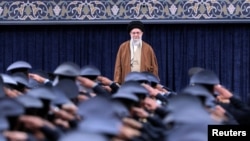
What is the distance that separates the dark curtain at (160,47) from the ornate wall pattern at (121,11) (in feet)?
0.92

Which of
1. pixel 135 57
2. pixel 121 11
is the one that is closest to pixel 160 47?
pixel 121 11

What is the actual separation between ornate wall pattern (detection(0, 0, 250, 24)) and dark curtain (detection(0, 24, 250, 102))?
0.92 ft

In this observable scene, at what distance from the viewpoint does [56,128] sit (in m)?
3.96

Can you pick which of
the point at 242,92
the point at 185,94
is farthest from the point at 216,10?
the point at 185,94

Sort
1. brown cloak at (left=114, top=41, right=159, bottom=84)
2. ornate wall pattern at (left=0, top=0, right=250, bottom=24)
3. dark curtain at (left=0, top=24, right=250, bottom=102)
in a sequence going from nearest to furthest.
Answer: brown cloak at (left=114, top=41, right=159, bottom=84)
ornate wall pattern at (left=0, top=0, right=250, bottom=24)
dark curtain at (left=0, top=24, right=250, bottom=102)

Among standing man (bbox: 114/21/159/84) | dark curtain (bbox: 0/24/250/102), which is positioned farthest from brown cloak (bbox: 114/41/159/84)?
dark curtain (bbox: 0/24/250/102)

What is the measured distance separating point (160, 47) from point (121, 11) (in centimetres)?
89

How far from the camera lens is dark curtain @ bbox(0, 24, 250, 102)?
35.8ft

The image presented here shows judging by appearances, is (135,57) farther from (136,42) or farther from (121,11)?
(121,11)

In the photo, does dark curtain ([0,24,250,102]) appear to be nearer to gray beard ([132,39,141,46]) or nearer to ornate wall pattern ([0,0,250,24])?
ornate wall pattern ([0,0,250,24])

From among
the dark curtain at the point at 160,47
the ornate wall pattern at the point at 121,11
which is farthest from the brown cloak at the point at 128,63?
the dark curtain at the point at 160,47

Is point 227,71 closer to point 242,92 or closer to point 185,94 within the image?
point 242,92

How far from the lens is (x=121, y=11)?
10.7 m

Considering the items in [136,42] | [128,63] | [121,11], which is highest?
[121,11]
